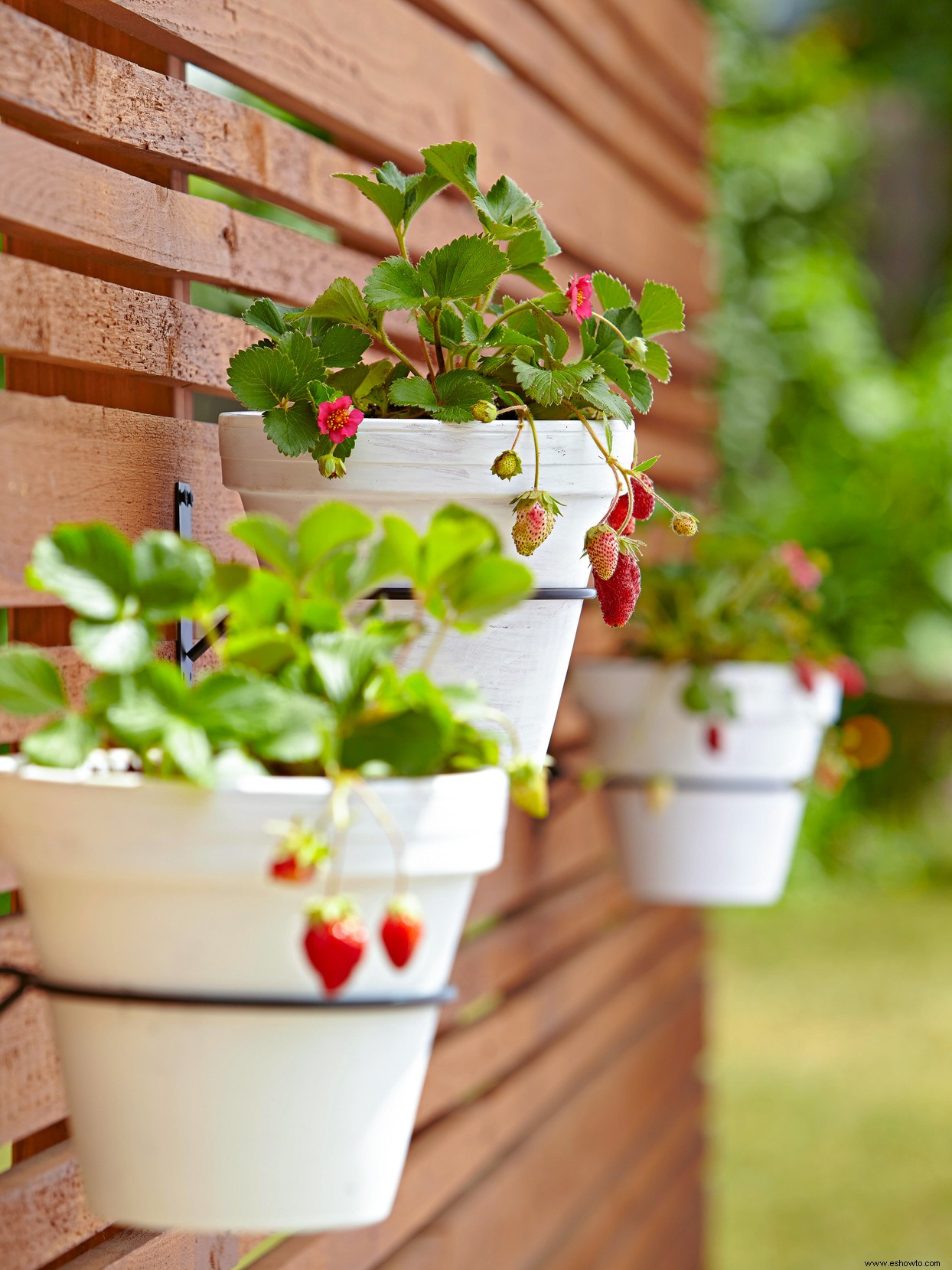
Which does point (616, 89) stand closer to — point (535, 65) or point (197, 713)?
point (535, 65)

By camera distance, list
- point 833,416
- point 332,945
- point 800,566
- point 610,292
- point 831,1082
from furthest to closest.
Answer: point 833,416
point 831,1082
point 800,566
point 610,292
point 332,945

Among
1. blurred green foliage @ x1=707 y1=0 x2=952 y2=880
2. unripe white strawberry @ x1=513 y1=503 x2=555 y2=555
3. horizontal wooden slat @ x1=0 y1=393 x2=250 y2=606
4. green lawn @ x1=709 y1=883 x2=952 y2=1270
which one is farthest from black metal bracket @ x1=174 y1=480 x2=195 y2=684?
blurred green foliage @ x1=707 y1=0 x2=952 y2=880

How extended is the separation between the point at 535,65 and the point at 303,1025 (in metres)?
1.46

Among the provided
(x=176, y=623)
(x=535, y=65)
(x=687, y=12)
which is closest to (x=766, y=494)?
(x=687, y=12)

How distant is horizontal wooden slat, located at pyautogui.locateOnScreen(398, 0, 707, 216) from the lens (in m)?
1.57

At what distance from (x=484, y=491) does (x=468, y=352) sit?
0.09 m

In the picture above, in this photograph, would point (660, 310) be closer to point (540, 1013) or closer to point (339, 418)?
point (339, 418)

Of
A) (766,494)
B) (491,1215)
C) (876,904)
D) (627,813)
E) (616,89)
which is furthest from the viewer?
(766,494)

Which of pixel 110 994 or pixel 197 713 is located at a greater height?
pixel 197 713

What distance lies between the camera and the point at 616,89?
86.4 inches

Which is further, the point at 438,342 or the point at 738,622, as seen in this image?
the point at 738,622

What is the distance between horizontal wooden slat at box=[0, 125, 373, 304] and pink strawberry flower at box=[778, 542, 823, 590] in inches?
28.8

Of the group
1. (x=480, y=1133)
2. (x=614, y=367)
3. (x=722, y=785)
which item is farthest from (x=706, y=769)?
(x=614, y=367)

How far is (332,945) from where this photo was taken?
21.0 inches
